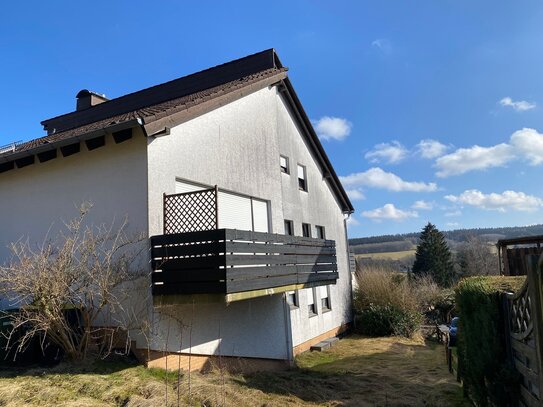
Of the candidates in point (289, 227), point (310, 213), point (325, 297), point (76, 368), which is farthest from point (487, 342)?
point (325, 297)

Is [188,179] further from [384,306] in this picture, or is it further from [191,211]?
[384,306]

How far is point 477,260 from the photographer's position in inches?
2211

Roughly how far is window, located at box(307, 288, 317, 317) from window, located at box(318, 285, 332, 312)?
90 cm

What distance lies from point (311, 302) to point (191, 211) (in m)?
9.31

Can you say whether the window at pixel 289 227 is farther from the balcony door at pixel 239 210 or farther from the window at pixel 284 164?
the balcony door at pixel 239 210

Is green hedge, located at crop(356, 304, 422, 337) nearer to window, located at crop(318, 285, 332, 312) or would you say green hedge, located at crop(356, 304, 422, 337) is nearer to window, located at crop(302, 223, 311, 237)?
window, located at crop(318, 285, 332, 312)

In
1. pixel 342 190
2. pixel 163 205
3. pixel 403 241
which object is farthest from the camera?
pixel 403 241

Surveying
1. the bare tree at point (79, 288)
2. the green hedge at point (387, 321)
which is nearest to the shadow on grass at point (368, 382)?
the bare tree at point (79, 288)

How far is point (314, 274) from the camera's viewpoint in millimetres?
12406

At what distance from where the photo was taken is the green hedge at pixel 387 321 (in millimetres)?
19489

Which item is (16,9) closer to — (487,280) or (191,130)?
(191,130)

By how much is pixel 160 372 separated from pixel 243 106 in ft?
26.5

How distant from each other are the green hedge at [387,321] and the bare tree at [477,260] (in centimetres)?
3640

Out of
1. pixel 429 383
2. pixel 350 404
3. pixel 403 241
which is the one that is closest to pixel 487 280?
pixel 350 404
